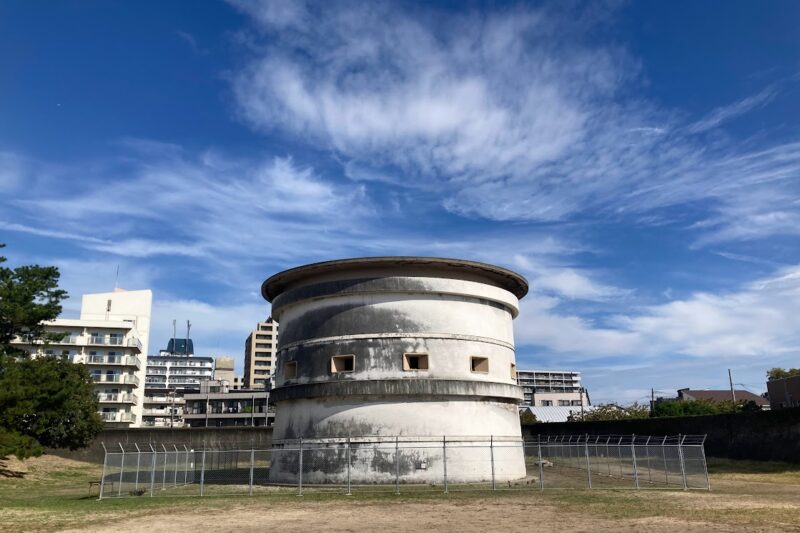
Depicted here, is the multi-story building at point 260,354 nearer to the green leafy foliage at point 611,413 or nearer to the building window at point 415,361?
the green leafy foliage at point 611,413

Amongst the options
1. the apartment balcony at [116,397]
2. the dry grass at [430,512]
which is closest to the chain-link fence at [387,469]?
the dry grass at [430,512]

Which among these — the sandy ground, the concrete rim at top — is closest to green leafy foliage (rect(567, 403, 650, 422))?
the concrete rim at top

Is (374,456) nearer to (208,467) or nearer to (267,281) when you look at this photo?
(267,281)

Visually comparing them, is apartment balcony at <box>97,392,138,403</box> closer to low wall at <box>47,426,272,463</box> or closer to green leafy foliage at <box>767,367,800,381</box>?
low wall at <box>47,426,272,463</box>

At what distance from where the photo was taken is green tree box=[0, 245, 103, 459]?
28484 millimetres

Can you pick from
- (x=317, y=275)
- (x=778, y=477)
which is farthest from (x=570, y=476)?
(x=317, y=275)

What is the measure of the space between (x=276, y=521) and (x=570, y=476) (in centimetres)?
1962

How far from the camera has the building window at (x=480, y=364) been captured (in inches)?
1109

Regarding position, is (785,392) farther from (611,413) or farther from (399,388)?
(399,388)

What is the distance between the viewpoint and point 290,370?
1150 inches

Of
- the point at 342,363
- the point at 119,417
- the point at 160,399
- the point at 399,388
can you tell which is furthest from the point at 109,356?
the point at 399,388

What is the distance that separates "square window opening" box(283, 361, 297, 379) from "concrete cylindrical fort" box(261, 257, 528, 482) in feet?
0.15

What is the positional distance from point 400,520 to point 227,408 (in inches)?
3922

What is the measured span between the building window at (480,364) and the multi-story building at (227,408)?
7947cm
